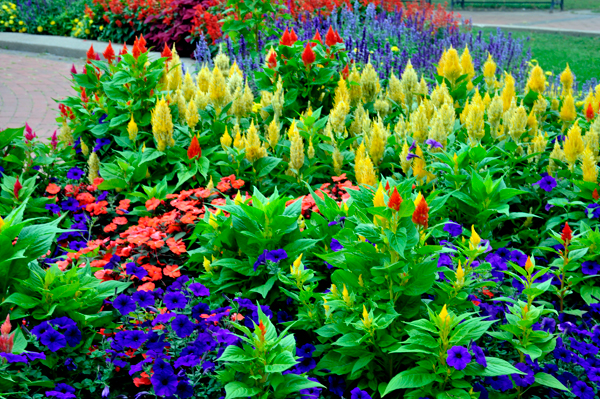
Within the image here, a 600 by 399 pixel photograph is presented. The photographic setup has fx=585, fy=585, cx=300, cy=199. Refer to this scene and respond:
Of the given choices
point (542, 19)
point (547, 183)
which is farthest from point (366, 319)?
point (542, 19)

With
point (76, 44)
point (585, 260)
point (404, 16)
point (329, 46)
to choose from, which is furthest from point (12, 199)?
point (76, 44)

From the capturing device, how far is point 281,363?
7.45 feet

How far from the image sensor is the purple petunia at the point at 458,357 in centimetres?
223

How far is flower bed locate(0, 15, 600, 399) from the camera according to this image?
7.96 feet

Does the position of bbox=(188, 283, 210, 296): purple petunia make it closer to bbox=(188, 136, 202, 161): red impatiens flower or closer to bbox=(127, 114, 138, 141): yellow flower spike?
bbox=(188, 136, 202, 161): red impatiens flower

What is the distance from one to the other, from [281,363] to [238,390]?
0.63 feet

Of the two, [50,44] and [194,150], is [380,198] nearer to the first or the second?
[194,150]

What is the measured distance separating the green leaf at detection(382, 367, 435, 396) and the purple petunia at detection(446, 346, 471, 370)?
0.14 metres

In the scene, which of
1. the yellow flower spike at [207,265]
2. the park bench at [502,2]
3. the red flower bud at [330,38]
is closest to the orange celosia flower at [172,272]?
the yellow flower spike at [207,265]

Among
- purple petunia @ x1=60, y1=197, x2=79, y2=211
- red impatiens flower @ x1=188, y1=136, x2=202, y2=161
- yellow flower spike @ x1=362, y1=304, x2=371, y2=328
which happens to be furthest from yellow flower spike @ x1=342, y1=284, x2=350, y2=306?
purple petunia @ x1=60, y1=197, x2=79, y2=211

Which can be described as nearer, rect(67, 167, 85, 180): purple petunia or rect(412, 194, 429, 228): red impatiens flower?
rect(412, 194, 429, 228): red impatiens flower

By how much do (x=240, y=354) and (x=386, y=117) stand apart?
11.1 ft

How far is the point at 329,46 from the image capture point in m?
5.19

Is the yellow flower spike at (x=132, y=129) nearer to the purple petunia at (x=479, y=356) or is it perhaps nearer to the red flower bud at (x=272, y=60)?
the red flower bud at (x=272, y=60)
